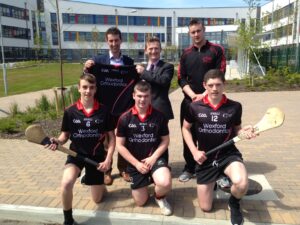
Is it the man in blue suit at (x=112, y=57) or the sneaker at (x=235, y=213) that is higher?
the man in blue suit at (x=112, y=57)

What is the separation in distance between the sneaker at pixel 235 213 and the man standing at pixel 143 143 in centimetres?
75

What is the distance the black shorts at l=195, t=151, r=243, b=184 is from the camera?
4.21 metres

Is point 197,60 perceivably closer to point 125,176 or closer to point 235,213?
point 125,176

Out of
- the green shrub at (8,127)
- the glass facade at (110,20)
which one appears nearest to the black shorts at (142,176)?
A: the green shrub at (8,127)

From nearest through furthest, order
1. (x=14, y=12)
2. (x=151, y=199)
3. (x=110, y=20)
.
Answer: (x=151, y=199)
(x=14, y=12)
(x=110, y=20)

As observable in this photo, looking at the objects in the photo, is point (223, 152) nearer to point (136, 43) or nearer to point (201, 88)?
point (201, 88)

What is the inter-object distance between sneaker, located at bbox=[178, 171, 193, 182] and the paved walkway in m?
0.08

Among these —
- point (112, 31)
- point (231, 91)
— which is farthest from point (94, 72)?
point (231, 91)

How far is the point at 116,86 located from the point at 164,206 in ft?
6.04

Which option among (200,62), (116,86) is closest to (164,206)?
(116,86)

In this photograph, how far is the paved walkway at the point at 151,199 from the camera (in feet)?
13.6

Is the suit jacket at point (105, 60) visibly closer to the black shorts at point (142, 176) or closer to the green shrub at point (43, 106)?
the black shorts at point (142, 176)

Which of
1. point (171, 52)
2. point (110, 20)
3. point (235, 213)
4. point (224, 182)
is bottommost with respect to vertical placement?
point (235, 213)

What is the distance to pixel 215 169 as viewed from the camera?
4.22m
